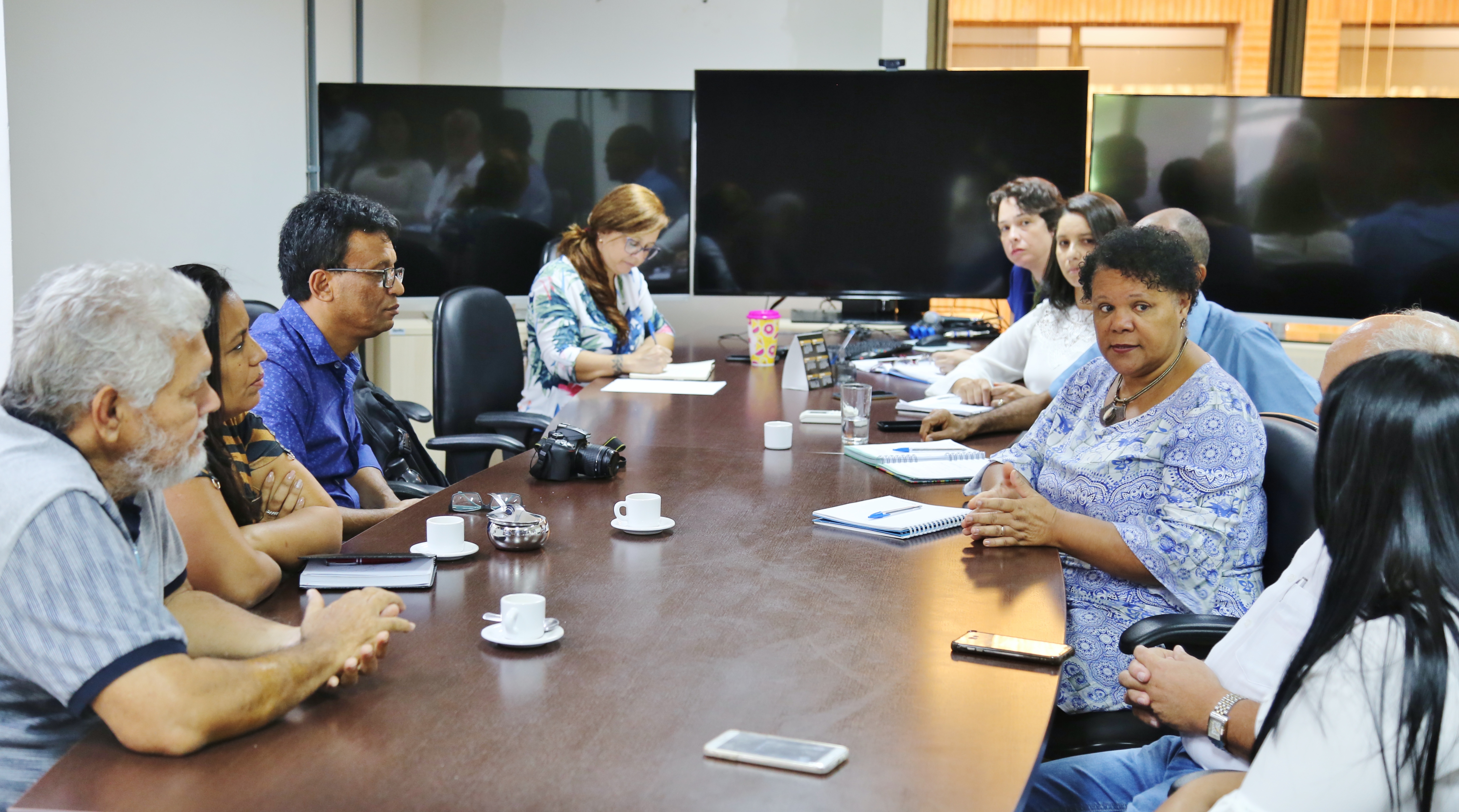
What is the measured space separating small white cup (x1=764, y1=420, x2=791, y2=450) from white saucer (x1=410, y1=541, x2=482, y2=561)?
3.16 ft

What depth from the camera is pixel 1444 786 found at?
41.8 inches

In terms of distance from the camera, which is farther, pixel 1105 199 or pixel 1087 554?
pixel 1105 199

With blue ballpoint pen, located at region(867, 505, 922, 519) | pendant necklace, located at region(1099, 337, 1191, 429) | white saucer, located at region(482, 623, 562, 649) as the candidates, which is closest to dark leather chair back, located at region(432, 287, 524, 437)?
blue ballpoint pen, located at region(867, 505, 922, 519)

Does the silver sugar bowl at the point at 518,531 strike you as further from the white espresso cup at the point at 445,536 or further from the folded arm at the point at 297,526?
the folded arm at the point at 297,526

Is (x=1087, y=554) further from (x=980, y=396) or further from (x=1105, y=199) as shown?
(x=1105, y=199)

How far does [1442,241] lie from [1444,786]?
4164mm

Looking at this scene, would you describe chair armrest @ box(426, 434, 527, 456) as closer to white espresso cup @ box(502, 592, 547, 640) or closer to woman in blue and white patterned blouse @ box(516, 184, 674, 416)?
woman in blue and white patterned blouse @ box(516, 184, 674, 416)

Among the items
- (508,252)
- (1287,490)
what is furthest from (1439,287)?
(508,252)

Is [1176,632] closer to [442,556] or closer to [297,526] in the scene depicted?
[442,556]

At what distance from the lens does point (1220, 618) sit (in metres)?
1.80

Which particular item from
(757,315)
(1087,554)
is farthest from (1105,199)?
(1087,554)

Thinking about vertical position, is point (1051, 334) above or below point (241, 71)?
below

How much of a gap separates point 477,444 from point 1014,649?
2.15m

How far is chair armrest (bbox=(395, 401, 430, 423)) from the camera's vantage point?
11.8 ft
